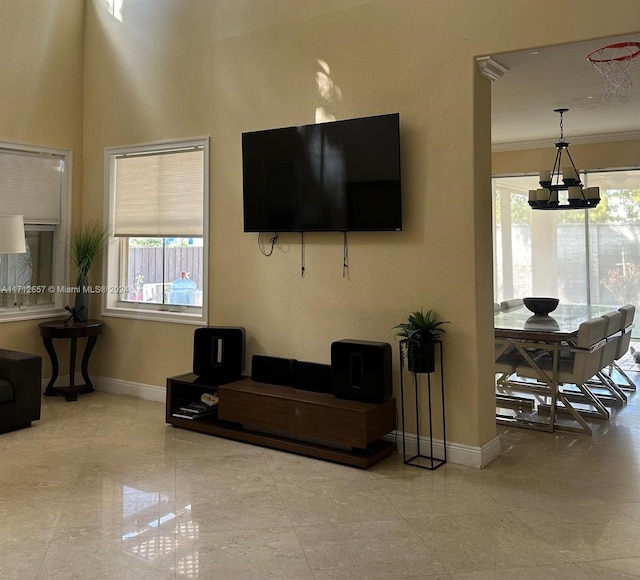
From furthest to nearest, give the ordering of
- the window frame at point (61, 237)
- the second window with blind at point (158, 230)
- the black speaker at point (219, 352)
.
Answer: the window frame at point (61, 237)
the second window with blind at point (158, 230)
the black speaker at point (219, 352)

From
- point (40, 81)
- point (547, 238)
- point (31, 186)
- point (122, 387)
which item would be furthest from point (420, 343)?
point (547, 238)

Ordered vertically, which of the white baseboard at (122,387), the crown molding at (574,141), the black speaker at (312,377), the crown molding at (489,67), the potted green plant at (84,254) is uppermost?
the crown molding at (574,141)

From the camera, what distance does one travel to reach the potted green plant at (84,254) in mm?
5391

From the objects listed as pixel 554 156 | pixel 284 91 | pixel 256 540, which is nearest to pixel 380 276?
pixel 284 91

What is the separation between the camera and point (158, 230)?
5.26 meters

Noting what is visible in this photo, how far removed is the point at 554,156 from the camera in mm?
6973

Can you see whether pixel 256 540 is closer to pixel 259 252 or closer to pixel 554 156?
pixel 259 252

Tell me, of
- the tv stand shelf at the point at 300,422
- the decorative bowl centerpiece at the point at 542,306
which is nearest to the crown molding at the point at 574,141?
the decorative bowl centerpiece at the point at 542,306

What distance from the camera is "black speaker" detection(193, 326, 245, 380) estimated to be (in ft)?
15.0

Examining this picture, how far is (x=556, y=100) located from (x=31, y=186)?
4.82 metres

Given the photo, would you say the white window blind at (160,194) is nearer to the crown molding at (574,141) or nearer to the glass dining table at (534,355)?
the glass dining table at (534,355)

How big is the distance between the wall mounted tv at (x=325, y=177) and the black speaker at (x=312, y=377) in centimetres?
99

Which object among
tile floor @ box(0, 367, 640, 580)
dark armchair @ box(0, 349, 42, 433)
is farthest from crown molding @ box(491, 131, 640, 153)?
dark armchair @ box(0, 349, 42, 433)

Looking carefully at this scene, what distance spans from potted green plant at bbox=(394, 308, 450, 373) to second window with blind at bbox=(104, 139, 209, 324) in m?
2.00
